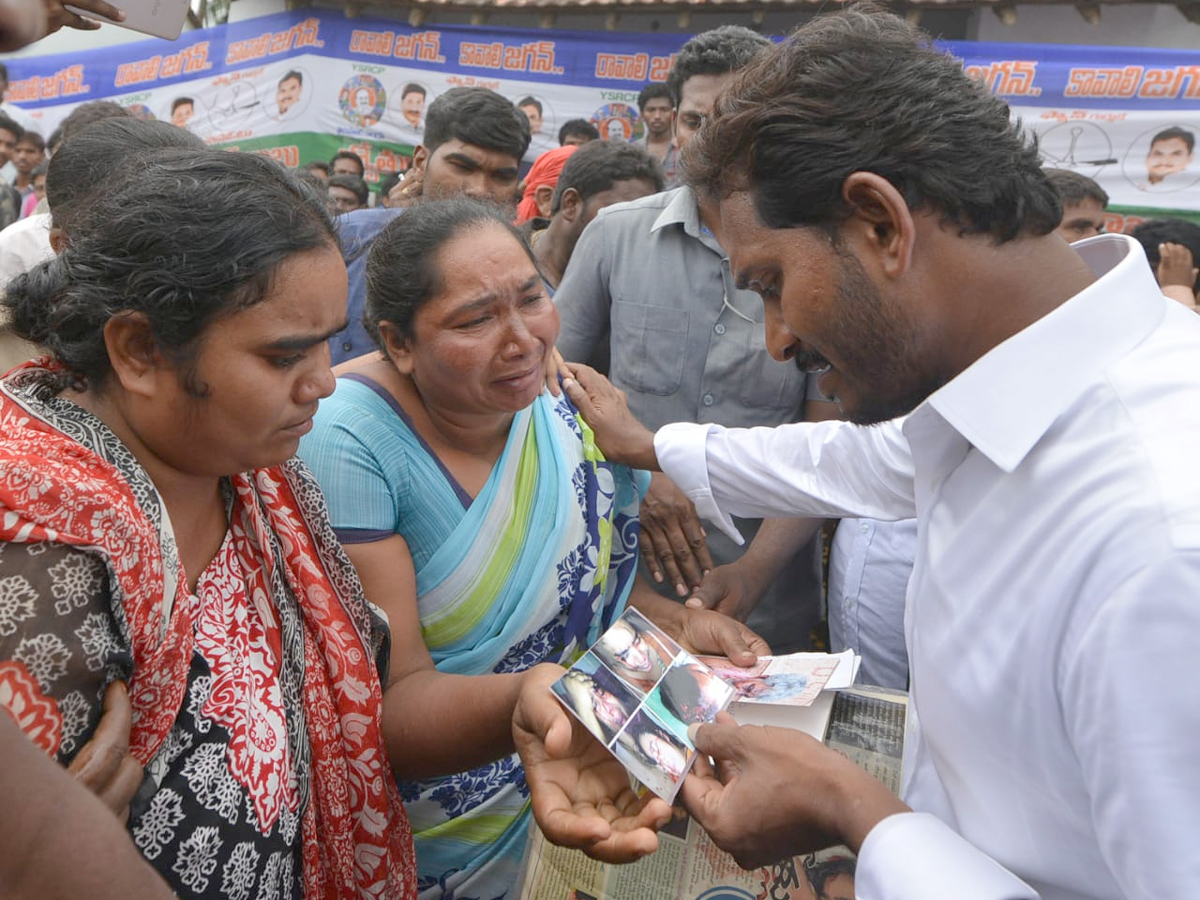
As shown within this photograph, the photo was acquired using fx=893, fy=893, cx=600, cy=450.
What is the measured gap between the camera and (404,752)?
66.6 inches

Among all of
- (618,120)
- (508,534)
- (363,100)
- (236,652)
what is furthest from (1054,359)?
(363,100)

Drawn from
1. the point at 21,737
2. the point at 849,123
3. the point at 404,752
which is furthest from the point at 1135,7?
the point at 21,737

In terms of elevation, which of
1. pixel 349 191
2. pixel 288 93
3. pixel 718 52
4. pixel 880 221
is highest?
pixel 718 52

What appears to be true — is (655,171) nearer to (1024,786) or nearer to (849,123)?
(849,123)

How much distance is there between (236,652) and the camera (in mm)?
1379

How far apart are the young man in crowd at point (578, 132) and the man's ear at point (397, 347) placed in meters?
6.39

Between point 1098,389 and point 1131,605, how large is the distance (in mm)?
302

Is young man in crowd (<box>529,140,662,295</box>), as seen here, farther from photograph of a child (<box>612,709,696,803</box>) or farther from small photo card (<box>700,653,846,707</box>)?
photograph of a child (<box>612,709,696,803</box>)

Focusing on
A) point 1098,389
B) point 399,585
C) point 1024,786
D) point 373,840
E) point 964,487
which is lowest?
point 373,840

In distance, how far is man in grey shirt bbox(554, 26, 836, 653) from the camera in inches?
110

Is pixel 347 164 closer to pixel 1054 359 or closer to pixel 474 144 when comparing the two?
pixel 474 144

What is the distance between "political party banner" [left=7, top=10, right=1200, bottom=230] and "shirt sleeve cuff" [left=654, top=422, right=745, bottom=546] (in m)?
5.40

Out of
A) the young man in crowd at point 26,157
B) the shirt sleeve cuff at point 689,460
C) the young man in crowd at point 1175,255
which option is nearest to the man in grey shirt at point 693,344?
the shirt sleeve cuff at point 689,460

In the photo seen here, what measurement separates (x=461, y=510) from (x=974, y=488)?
1.04 meters
